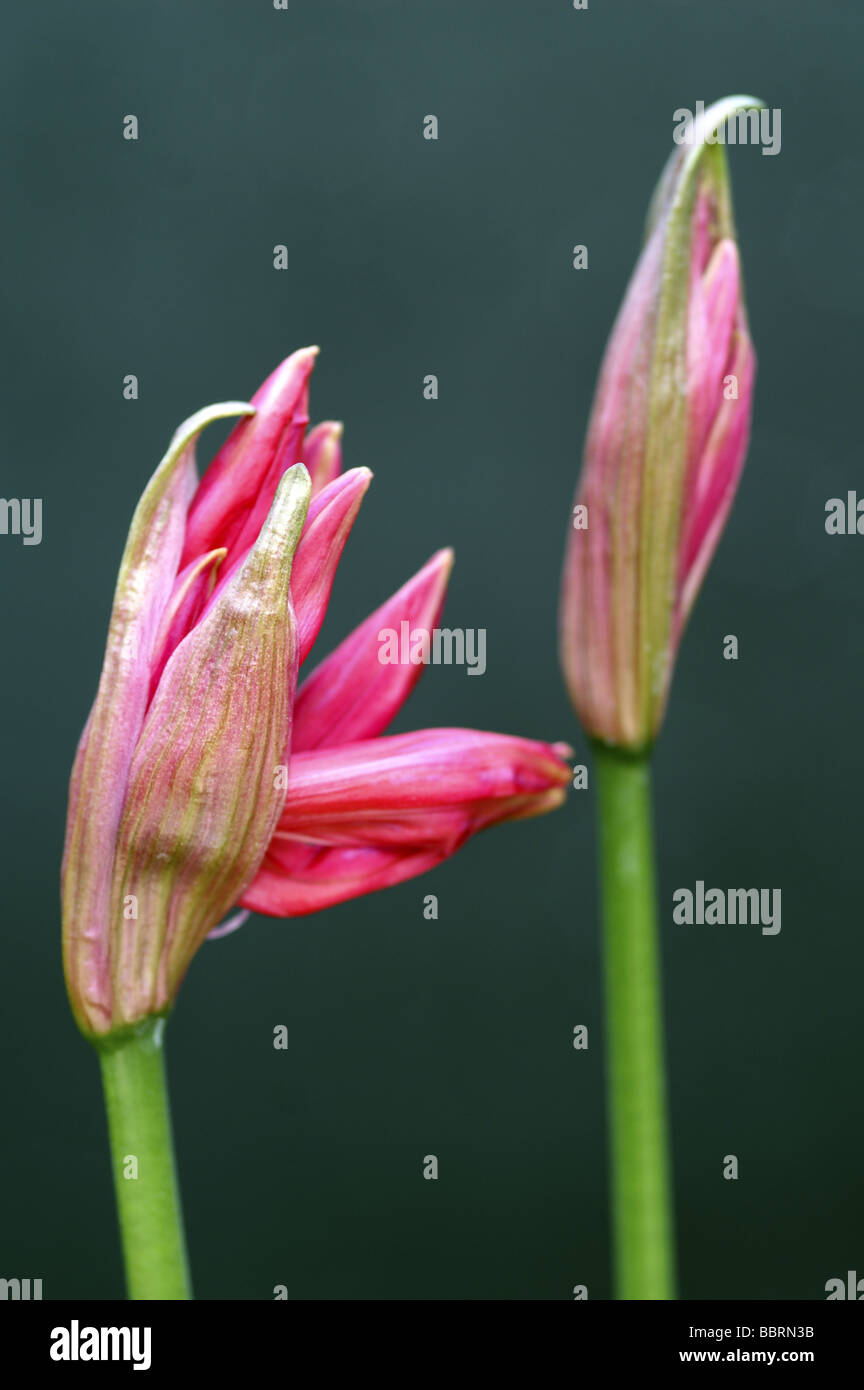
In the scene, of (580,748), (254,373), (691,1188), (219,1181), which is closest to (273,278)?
(254,373)

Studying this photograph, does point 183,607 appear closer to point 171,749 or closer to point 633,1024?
point 171,749

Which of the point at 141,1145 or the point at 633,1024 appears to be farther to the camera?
the point at 633,1024

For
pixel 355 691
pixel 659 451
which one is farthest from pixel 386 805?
pixel 659 451

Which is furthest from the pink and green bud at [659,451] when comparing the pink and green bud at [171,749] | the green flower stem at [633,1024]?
the pink and green bud at [171,749]

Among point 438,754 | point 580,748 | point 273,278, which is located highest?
point 273,278
